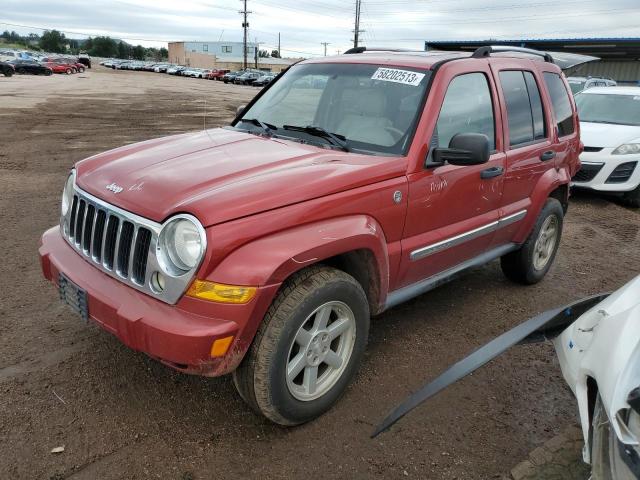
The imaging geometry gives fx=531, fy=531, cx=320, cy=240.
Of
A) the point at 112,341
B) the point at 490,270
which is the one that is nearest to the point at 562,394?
the point at 490,270

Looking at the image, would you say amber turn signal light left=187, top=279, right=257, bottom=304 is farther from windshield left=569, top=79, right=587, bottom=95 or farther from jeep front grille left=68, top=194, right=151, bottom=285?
windshield left=569, top=79, right=587, bottom=95

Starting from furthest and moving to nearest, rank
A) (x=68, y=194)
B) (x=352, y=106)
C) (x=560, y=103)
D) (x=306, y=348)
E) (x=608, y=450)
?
(x=560, y=103) < (x=352, y=106) < (x=68, y=194) < (x=306, y=348) < (x=608, y=450)

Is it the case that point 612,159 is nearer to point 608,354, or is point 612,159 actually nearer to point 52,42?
point 608,354

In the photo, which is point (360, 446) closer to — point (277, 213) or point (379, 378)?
point (379, 378)

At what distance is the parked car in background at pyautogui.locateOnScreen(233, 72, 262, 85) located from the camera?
5291 centimetres

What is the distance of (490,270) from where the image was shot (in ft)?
17.4

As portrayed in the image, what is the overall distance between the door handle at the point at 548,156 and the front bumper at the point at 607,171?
419 cm

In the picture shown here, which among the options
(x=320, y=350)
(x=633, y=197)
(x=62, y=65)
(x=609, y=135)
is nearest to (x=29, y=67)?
(x=62, y=65)

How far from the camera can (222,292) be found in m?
2.32

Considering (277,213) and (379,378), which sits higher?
(277,213)

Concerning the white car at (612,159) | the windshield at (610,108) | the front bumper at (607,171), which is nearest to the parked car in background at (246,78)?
the windshield at (610,108)

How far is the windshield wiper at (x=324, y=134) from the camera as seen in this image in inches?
129

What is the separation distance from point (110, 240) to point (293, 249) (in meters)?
0.97

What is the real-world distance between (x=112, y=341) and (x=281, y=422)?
146 centimetres
